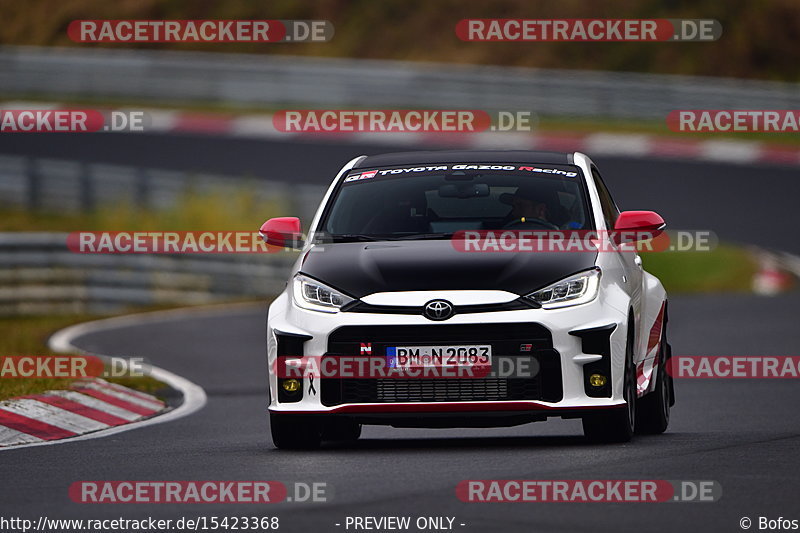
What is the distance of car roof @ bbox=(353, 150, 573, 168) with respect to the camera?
37.6ft

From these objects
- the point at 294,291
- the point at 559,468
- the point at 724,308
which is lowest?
the point at 724,308

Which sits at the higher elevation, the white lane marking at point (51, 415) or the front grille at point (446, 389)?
the front grille at point (446, 389)

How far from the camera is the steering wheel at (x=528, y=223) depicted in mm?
10859

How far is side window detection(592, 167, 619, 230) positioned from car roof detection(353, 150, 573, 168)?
211 millimetres

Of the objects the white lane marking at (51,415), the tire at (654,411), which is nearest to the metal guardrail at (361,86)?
the tire at (654,411)

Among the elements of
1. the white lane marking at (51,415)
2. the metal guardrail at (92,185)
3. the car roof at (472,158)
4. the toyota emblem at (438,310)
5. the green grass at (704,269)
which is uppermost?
the car roof at (472,158)

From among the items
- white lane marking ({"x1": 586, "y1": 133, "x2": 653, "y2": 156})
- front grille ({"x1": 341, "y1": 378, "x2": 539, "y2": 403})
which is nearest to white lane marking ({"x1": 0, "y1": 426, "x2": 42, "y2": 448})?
front grille ({"x1": 341, "y1": 378, "x2": 539, "y2": 403})

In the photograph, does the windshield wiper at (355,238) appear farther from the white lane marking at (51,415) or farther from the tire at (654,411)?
the white lane marking at (51,415)

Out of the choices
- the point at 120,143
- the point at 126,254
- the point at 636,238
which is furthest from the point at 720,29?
the point at 636,238

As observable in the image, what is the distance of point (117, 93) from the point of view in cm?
4159

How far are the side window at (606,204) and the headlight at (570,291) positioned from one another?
1.01m

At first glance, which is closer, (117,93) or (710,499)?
(710,499)

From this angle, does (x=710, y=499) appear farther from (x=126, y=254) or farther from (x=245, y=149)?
(x=245, y=149)

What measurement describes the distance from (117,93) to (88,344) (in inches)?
859
